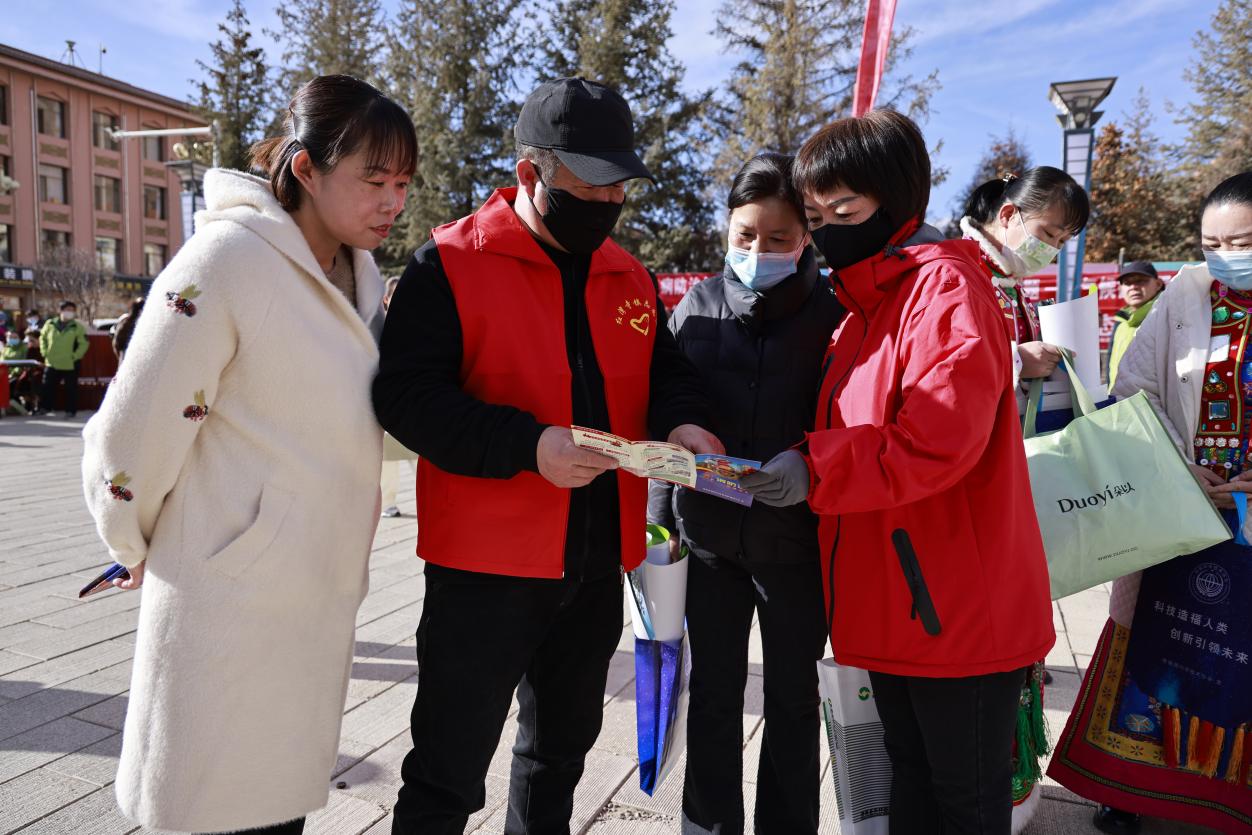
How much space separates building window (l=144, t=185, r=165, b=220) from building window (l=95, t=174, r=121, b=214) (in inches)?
58.4

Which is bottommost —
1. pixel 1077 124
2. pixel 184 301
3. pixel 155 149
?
pixel 184 301

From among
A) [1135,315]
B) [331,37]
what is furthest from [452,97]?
[1135,315]

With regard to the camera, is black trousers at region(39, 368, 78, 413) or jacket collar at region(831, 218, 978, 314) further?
black trousers at region(39, 368, 78, 413)

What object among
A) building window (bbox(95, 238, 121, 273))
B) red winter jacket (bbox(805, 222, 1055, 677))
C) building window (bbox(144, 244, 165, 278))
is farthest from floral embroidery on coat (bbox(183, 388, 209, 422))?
building window (bbox(144, 244, 165, 278))

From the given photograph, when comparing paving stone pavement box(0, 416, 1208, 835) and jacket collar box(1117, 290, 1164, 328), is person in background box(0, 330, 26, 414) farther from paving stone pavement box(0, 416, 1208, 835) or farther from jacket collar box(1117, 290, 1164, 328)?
jacket collar box(1117, 290, 1164, 328)

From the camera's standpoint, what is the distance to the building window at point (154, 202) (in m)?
42.9

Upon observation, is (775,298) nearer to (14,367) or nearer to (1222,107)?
(14,367)

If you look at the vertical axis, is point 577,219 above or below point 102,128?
below

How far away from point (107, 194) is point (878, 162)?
48018mm

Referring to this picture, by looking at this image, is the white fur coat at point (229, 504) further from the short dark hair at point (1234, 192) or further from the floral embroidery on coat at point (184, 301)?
the short dark hair at point (1234, 192)

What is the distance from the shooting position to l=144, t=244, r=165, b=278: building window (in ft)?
141

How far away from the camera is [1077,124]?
8.56 meters

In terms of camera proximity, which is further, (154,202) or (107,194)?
(154,202)

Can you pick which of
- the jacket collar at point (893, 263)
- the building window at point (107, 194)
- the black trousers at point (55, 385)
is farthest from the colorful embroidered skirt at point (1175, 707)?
the building window at point (107, 194)
